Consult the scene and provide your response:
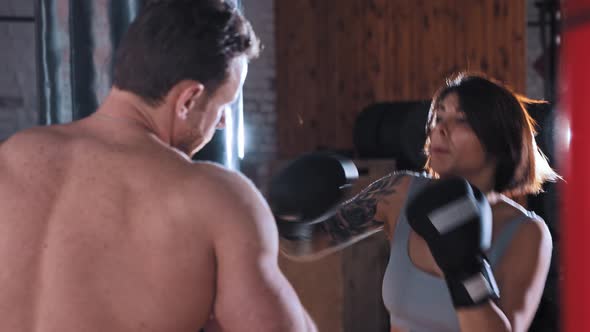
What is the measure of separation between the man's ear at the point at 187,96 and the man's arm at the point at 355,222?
2.07 ft

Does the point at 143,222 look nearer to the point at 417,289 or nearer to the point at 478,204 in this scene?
the point at 478,204

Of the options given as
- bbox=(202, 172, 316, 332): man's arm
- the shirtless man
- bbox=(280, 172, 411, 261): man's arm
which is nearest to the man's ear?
the shirtless man

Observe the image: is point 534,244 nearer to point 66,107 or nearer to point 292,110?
point 66,107

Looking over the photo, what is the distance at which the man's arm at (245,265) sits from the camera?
1.01 metres

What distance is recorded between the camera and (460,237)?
135 cm

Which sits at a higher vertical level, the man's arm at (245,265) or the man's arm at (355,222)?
the man's arm at (245,265)

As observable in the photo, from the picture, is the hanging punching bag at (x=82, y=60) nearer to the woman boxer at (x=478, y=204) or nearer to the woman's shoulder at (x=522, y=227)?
the woman boxer at (x=478, y=204)

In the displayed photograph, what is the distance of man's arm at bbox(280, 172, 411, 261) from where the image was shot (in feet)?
5.57

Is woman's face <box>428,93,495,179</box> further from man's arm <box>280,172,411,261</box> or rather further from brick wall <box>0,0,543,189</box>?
brick wall <box>0,0,543,189</box>

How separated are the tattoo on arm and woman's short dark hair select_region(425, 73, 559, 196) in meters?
0.18

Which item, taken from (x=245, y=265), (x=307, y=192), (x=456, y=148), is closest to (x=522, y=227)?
(x=456, y=148)

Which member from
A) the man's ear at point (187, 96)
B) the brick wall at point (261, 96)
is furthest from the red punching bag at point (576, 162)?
the brick wall at point (261, 96)

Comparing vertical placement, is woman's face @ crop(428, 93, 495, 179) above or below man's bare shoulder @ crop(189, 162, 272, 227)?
below

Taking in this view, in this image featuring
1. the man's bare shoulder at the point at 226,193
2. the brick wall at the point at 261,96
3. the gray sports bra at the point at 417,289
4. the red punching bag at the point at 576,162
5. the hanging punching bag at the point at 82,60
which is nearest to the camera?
the red punching bag at the point at 576,162
